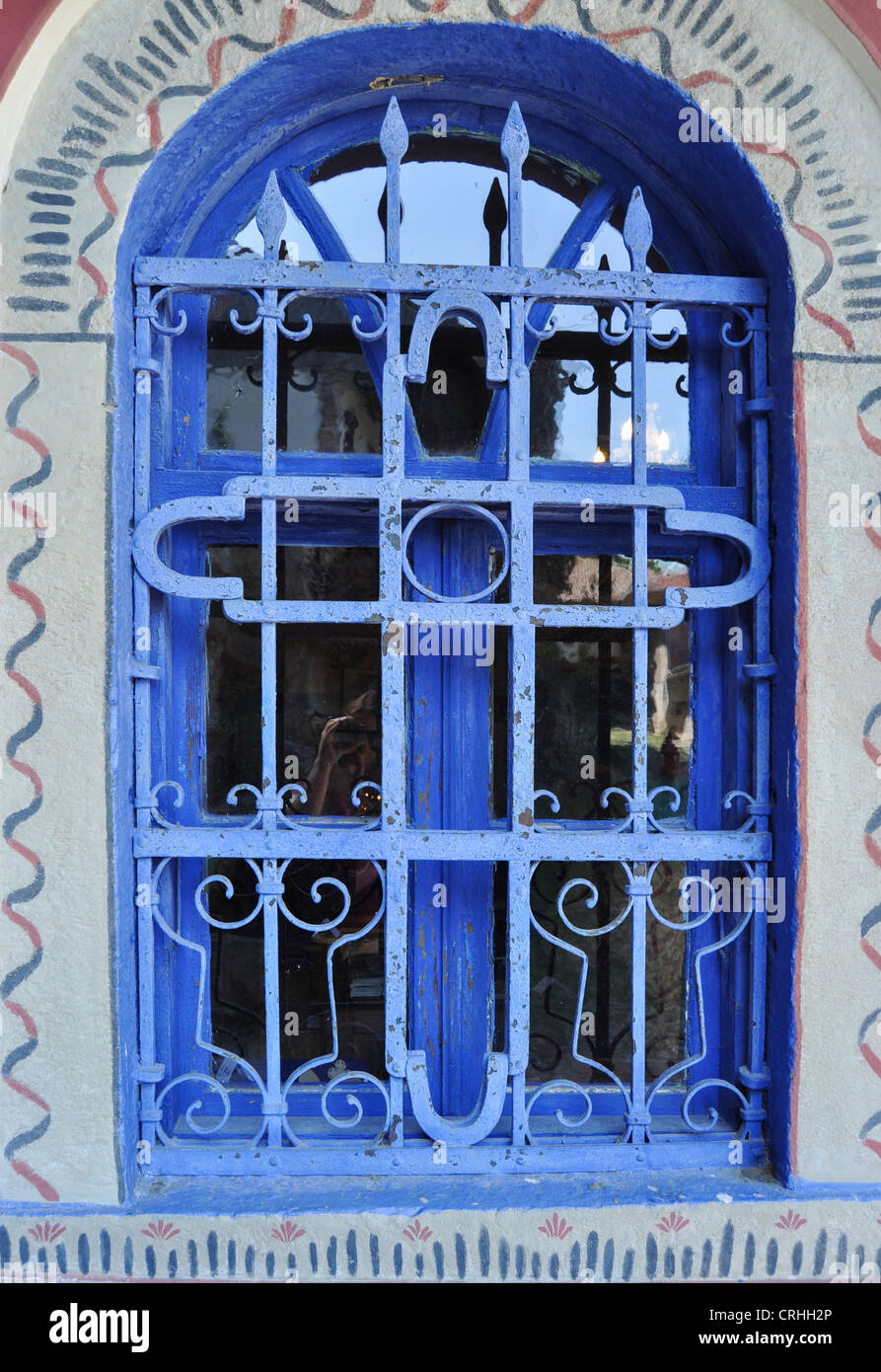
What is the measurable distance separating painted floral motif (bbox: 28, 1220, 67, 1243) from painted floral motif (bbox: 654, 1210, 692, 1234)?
4.07ft

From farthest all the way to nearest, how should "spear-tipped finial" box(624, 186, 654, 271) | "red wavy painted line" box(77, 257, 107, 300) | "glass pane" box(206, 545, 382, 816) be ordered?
1. "glass pane" box(206, 545, 382, 816)
2. "spear-tipped finial" box(624, 186, 654, 271)
3. "red wavy painted line" box(77, 257, 107, 300)

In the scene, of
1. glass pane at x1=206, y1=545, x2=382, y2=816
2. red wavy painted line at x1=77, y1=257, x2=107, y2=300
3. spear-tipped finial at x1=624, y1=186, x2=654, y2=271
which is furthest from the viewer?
glass pane at x1=206, y1=545, x2=382, y2=816

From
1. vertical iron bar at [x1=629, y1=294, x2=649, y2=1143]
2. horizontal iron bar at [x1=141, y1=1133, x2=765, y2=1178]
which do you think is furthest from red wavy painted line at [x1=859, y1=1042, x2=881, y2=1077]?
horizontal iron bar at [x1=141, y1=1133, x2=765, y2=1178]

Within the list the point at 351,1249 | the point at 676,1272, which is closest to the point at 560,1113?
the point at 676,1272

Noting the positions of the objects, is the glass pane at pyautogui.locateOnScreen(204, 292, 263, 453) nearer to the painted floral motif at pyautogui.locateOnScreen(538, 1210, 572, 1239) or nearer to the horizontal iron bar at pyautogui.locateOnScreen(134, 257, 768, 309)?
the horizontal iron bar at pyautogui.locateOnScreen(134, 257, 768, 309)

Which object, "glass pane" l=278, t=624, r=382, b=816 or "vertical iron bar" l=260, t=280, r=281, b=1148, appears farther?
"glass pane" l=278, t=624, r=382, b=816

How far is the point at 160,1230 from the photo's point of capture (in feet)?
5.82

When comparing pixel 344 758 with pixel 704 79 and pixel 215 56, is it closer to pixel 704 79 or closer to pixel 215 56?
pixel 215 56

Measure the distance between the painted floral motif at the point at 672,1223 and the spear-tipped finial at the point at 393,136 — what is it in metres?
2.28

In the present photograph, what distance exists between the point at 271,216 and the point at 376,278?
25cm

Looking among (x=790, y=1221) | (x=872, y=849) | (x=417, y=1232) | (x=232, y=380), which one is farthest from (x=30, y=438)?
(x=790, y=1221)

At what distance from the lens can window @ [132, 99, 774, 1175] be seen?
1.85 m

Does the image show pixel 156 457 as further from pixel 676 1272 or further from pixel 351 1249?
pixel 676 1272

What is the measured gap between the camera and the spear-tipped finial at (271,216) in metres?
1.80
